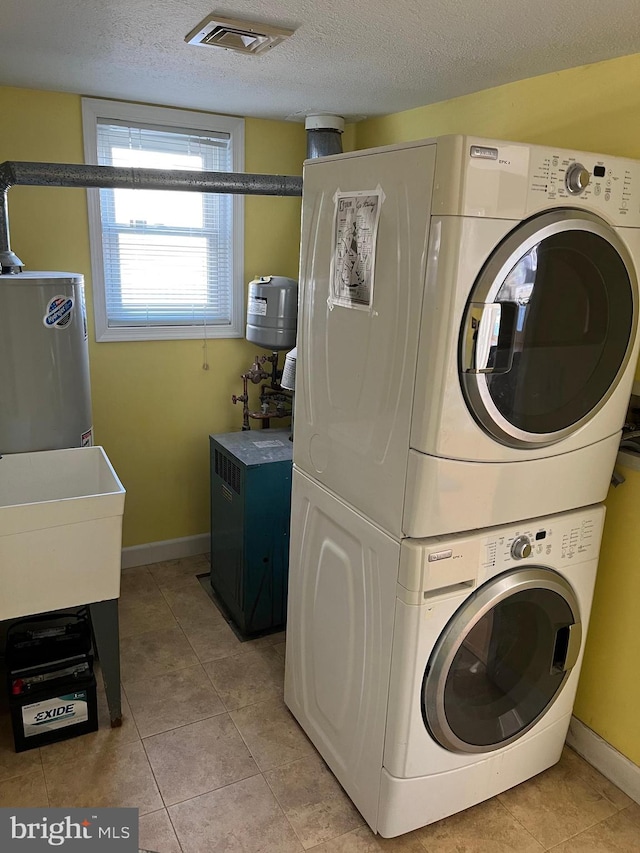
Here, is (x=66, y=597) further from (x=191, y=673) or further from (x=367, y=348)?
(x=367, y=348)

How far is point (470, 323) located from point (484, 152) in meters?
0.35

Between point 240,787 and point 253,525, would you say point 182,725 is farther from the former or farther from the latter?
point 253,525

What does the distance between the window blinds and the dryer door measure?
193cm

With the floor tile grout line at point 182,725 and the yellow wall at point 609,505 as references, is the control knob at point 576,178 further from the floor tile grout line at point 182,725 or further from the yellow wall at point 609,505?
the floor tile grout line at point 182,725

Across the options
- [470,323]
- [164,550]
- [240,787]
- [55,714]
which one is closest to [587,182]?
[470,323]

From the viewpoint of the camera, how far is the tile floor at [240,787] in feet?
5.90

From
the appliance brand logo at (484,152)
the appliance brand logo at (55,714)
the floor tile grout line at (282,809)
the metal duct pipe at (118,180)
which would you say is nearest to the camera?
the appliance brand logo at (484,152)

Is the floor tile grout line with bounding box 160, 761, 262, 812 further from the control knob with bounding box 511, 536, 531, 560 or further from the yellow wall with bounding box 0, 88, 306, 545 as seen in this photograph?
the yellow wall with bounding box 0, 88, 306, 545

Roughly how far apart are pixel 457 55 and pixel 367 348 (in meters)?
1.02

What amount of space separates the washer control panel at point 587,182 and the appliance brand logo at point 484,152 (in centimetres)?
11

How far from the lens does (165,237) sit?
118 inches

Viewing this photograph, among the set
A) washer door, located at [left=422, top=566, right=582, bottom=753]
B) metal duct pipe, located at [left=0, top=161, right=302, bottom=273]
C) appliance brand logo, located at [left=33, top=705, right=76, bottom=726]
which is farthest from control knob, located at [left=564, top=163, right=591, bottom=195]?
appliance brand logo, located at [left=33, top=705, right=76, bottom=726]

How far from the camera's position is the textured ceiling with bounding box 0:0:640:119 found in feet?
5.25

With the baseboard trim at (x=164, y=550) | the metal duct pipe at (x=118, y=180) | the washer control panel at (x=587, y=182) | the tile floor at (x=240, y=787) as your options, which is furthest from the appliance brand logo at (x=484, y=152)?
the baseboard trim at (x=164, y=550)
